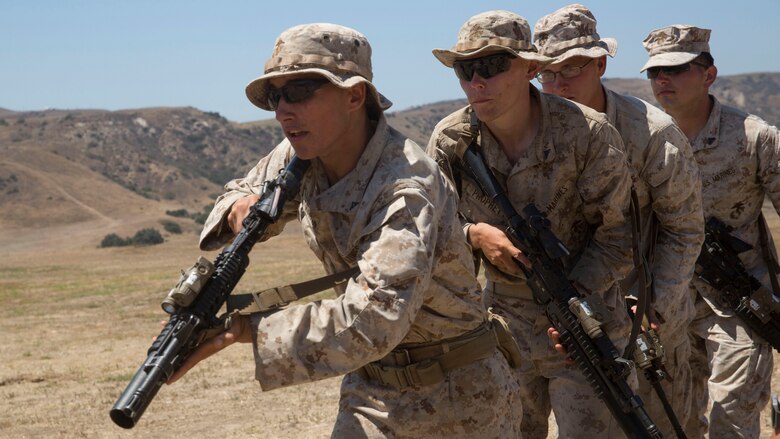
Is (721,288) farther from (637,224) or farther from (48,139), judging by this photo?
(48,139)

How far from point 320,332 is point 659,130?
2675mm

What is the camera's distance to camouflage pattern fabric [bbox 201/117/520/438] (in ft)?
10.0

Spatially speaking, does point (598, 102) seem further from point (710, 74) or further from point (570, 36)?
point (710, 74)

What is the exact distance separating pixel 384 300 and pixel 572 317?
178 centimetres

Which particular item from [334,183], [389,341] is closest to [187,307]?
[389,341]

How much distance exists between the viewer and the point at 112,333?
15648 mm

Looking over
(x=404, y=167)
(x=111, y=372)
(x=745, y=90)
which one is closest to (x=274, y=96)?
(x=404, y=167)

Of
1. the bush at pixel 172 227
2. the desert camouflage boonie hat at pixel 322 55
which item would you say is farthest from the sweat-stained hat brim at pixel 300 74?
the bush at pixel 172 227

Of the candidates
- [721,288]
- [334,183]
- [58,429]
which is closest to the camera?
[334,183]

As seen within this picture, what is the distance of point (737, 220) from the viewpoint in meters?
6.56

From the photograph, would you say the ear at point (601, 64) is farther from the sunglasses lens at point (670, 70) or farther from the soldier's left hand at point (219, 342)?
the soldier's left hand at point (219, 342)

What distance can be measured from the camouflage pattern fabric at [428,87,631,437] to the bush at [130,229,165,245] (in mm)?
40412

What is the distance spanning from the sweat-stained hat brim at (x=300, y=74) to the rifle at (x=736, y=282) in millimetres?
3300

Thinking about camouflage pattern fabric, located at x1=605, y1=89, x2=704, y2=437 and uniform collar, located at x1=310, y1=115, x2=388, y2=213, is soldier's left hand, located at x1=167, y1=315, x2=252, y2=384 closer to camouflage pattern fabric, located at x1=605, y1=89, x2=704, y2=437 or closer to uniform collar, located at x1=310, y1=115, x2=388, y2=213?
uniform collar, located at x1=310, y1=115, x2=388, y2=213
